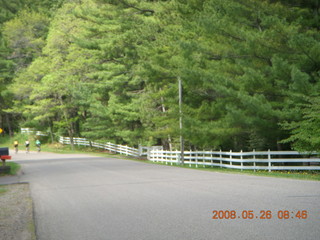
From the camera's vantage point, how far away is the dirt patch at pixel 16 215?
→ 343 inches

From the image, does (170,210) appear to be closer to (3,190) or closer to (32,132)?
(3,190)

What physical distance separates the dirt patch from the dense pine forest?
1107cm

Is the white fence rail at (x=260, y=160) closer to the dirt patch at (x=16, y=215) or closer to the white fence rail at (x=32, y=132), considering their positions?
the dirt patch at (x=16, y=215)

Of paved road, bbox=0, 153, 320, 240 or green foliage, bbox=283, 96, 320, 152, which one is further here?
green foliage, bbox=283, 96, 320, 152

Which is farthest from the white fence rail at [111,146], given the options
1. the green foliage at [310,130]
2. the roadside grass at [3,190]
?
the roadside grass at [3,190]

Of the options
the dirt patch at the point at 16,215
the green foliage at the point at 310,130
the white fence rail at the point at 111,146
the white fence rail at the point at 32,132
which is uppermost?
the green foliage at the point at 310,130

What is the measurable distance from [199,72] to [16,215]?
55.0 feet

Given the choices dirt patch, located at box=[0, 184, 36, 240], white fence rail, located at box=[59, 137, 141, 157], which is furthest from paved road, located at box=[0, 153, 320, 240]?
white fence rail, located at box=[59, 137, 141, 157]

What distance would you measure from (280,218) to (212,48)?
18.9 m

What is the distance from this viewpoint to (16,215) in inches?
437

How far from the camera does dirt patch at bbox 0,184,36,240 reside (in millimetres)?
8705

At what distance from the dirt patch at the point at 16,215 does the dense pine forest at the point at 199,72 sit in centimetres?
1107

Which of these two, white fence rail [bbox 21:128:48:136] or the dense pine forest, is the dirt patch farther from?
white fence rail [bbox 21:128:48:136]

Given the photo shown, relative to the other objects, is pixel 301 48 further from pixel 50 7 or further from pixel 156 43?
pixel 50 7
